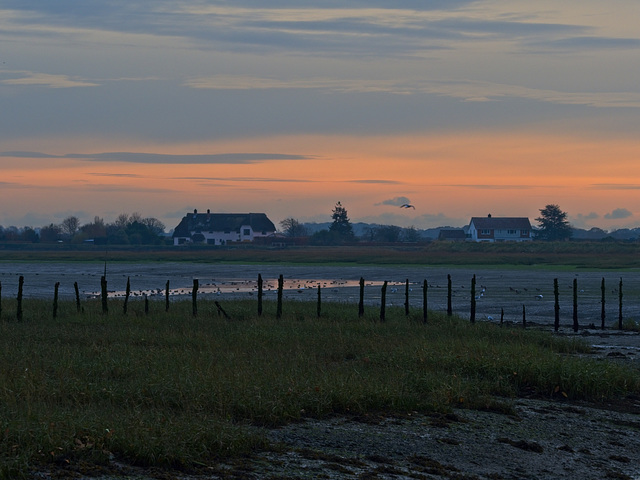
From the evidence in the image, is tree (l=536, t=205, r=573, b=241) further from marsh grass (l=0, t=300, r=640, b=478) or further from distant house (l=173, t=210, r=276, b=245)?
marsh grass (l=0, t=300, r=640, b=478)

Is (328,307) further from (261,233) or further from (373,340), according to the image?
(261,233)

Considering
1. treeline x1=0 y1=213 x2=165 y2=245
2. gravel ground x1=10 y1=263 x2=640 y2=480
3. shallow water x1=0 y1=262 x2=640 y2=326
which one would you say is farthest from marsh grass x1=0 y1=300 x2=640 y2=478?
treeline x1=0 y1=213 x2=165 y2=245

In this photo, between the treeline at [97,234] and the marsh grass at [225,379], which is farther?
the treeline at [97,234]

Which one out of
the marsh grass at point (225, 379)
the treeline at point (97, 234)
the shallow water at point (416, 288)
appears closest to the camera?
the marsh grass at point (225, 379)

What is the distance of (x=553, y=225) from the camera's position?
153375 millimetres

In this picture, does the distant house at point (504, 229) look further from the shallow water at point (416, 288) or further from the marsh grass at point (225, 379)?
the marsh grass at point (225, 379)

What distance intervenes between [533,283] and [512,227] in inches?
3925

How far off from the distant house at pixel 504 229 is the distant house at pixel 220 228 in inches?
1556

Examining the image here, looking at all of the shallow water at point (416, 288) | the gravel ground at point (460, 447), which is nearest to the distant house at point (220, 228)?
the shallow water at point (416, 288)

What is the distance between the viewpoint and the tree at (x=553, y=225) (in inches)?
6024

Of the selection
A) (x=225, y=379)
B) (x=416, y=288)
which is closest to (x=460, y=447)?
(x=225, y=379)

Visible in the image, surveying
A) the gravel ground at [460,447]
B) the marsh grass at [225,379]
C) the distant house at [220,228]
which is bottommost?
the gravel ground at [460,447]

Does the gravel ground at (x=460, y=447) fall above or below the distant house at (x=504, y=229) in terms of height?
below

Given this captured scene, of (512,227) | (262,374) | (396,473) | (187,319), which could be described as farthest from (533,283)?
(512,227)
